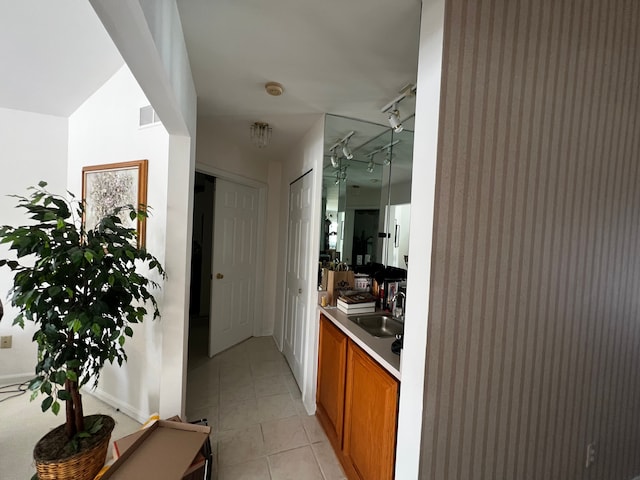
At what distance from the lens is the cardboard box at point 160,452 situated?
46.4 inches

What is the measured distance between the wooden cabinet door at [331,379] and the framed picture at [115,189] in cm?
150

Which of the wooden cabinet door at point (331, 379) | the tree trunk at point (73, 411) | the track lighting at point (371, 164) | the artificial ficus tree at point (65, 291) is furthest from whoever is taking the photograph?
the track lighting at point (371, 164)

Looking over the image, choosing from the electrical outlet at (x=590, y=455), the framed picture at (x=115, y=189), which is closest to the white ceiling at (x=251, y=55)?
the framed picture at (x=115, y=189)

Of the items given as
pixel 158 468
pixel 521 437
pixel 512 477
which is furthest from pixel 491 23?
pixel 158 468

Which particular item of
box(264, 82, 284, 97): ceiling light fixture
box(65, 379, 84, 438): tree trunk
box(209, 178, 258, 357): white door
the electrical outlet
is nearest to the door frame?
box(209, 178, 258, 357): white door

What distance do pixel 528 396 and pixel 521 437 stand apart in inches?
7.2

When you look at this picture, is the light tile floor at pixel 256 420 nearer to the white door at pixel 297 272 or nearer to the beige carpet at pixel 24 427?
the white door at pixel 297 272

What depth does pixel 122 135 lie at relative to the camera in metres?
1.94

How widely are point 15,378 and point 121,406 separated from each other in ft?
3.84

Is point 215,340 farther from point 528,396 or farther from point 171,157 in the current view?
point 528,396

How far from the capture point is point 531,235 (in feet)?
3.43

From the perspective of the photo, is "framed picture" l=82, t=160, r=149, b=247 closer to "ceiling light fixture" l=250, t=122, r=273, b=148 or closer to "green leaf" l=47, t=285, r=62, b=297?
"green leaf" l=47, t=285, r=62, b=297

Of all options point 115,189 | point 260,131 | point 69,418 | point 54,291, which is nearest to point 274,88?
point 260,131

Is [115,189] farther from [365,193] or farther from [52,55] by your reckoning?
[365,193]
